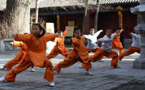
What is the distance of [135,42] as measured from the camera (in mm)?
10297

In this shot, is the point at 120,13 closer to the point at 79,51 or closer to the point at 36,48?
the point at 79,51

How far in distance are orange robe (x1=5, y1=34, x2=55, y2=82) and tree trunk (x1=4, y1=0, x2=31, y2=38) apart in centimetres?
1052

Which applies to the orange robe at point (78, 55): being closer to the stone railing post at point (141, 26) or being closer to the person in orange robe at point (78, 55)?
the person in orange robe at point (78, 55)

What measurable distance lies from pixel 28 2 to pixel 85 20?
948 centimetres

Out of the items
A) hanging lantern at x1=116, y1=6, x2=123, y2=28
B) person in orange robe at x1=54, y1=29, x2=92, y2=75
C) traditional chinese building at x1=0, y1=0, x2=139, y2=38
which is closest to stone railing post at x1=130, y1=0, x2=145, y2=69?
person in orange robe at x1=54, y1=29, x2=92, y2=75

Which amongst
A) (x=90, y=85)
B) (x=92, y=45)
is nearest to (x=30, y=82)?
(x=90, y=85)

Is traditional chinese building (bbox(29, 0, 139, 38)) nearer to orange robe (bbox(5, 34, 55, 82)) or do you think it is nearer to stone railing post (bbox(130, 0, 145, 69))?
stone railing post (bbox(130, 0, 145, 69))

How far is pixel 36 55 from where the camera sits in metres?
6.33

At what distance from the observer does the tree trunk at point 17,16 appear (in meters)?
16.6

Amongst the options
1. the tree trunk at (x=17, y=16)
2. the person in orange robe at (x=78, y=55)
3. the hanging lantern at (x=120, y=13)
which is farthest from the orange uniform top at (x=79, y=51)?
the hanging lantern at (x=120, y=13)

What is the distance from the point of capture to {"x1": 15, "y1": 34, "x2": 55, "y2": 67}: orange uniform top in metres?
6.22

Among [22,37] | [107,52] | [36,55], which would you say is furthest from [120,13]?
[22,37]

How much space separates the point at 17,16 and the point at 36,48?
10768 millimetres

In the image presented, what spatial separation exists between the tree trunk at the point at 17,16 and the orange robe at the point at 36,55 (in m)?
10.5
